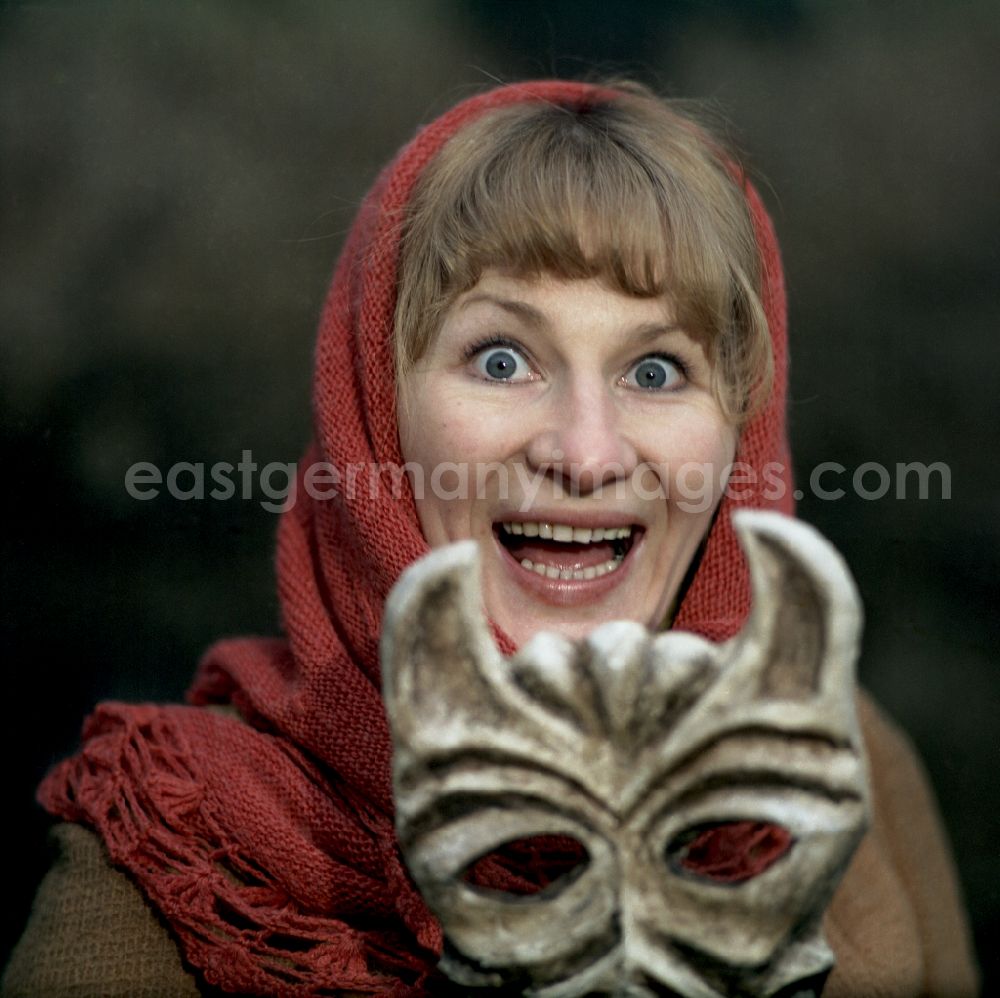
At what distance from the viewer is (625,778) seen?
1.11 meters

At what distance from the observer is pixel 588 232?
1470mm

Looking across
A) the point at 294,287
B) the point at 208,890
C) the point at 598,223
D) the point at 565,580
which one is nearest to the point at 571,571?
the point at 565,580

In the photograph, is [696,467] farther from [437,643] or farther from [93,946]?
[93,946]

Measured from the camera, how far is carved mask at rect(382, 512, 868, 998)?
3.55ft

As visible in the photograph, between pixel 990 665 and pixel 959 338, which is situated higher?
pixel 959 338

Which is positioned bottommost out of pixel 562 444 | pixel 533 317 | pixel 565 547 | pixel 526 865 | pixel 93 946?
pixel 93 946

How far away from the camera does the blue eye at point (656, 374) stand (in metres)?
1.51

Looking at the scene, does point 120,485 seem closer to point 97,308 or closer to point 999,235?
point 97,308

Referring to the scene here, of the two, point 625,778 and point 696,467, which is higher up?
point 696,467

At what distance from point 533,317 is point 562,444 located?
154 mm

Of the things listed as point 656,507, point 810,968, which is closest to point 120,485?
point 656,507

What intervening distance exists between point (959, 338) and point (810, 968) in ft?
8.59

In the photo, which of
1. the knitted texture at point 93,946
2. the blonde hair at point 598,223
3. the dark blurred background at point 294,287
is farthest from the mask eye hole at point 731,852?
the dark blurred background at point 294,287

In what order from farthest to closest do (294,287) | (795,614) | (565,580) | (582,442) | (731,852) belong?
1. (294,287)
2. (731,852)
3. (565,580)
4. (582,442)
5. (795,614)
